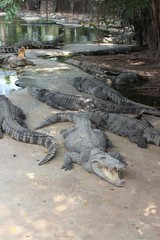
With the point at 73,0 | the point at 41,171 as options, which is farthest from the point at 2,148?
the point at 73,0

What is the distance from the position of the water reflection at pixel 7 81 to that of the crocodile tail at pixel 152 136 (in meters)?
4.25

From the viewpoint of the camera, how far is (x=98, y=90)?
8867 mm

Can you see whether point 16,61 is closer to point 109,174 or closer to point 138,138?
point 138,138

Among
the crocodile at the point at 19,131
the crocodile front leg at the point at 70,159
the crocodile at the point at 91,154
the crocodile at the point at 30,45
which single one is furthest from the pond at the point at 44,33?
the crocodile front leg at the point at 70,159

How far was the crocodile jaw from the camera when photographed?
4449mm

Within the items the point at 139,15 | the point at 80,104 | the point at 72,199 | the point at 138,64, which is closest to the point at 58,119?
the point at 80,104

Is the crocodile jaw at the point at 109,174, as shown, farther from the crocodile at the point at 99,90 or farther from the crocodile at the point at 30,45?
the crocodile at the point at 30,45

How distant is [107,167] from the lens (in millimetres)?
4535

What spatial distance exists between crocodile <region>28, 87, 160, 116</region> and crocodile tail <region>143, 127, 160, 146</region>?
4.06 feet

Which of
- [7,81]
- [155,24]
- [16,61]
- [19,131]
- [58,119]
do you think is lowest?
[7,81]

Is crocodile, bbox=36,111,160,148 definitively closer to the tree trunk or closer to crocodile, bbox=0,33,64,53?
the tree trunk

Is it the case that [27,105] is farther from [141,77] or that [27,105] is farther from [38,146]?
[141,77]

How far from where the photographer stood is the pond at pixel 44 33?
1905cm

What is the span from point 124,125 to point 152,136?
0.58m
